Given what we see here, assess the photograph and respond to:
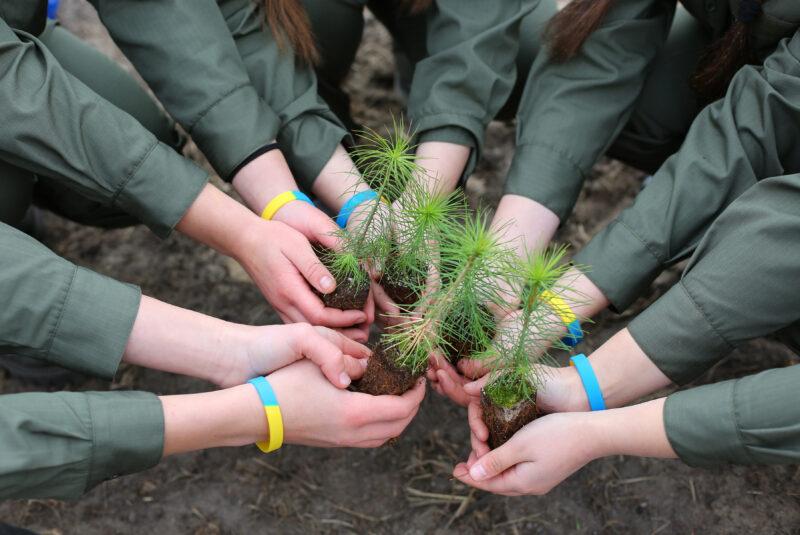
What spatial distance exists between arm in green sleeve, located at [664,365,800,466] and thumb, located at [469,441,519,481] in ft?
1.03

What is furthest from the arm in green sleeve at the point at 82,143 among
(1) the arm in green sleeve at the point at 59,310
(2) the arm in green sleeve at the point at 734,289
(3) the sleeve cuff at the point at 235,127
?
(2) the arm in green sleeve at the point at 734,289

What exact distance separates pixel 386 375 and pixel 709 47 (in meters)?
1.19

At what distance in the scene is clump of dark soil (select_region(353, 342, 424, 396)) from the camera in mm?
1623

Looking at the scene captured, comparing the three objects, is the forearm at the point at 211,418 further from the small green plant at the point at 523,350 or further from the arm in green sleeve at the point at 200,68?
the arm in green sleeve at the point at 200,68

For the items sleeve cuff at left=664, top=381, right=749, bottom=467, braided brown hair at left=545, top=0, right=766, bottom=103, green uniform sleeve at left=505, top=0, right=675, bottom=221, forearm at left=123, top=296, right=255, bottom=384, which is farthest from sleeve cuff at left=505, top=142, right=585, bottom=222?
forearm at left=123, top=296, right=255, bottom=384

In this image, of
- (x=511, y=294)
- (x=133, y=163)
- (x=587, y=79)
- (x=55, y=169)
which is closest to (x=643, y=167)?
(x=587, y=79)

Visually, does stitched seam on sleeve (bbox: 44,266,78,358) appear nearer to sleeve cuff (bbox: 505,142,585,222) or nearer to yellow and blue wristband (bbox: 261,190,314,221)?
yellow and blue wristband (bbox: 261,190,314,221)

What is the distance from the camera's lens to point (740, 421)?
1415 millimetres

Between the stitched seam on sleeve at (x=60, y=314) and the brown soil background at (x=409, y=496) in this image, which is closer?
the stitched seam on sleeve at (x=60, y=314)

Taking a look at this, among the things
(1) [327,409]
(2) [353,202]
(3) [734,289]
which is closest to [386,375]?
(1) [327,409]

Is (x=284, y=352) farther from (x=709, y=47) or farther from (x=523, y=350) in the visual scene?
(x=709, y=47)

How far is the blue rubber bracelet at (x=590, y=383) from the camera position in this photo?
168 centimetres

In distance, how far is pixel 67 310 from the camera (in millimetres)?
1521

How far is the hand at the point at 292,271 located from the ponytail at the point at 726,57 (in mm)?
1072
